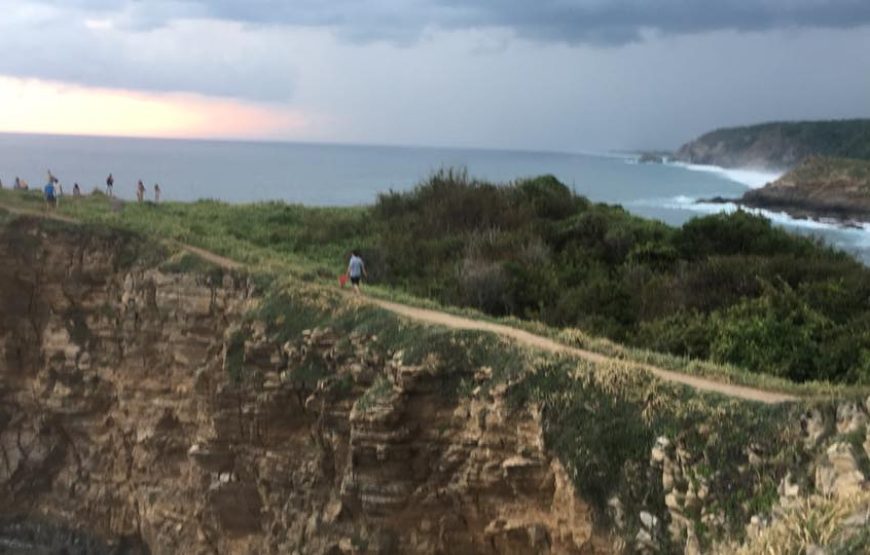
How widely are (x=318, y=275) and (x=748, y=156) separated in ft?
567

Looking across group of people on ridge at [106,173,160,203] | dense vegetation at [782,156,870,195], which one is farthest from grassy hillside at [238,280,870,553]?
dense vegetation at [782,156,870,195]

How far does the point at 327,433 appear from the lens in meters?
15.9

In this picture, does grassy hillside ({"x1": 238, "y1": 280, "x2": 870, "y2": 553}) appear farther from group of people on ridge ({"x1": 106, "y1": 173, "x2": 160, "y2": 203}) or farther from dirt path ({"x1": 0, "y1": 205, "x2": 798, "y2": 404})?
group of people on ridge ({"x1": 106, "y1": 173, "x2": 160, "y2": 203})

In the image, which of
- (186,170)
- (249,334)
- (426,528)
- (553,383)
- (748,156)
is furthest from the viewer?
(748,156)

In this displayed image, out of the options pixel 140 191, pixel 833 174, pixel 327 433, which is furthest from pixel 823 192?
pixel 327 433

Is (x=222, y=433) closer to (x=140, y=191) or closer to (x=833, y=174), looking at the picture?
(x=140, y=191)

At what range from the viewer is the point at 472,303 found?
2208 centimetres

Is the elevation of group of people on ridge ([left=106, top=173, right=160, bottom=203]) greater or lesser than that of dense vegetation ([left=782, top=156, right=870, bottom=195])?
lesser

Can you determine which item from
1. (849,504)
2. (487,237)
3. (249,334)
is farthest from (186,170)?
(849,504)

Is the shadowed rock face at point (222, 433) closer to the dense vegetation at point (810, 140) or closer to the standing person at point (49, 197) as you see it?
the standing person at point (49, 197)

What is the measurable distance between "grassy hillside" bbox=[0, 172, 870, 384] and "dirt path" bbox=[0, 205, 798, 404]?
1.00 metres

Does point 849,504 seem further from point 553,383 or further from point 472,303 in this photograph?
point 472,303

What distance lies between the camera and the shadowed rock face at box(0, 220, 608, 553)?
1376 cm

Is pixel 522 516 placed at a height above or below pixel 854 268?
below
